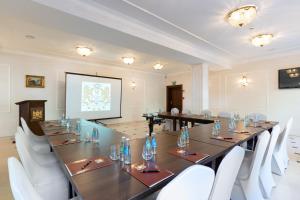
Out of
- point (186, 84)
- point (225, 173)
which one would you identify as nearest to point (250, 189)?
point (225, 173)

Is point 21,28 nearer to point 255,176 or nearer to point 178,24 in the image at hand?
point 178,24

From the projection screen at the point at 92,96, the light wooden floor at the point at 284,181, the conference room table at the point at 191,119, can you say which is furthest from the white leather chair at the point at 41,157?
the projection screen at the point at 92,96

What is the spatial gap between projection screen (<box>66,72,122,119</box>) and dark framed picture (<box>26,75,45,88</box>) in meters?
0.81

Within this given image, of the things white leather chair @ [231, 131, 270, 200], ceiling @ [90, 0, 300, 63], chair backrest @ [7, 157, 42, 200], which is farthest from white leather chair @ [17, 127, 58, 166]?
ceiling @ [90, 0, 300, 63]

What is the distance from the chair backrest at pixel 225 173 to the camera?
976mm

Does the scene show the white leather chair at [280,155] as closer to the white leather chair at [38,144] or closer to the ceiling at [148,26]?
the ceiling at [148,26]

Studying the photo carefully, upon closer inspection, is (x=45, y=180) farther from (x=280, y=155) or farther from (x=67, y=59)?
(x=67, y=59)

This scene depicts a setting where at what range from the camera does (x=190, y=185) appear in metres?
0.76

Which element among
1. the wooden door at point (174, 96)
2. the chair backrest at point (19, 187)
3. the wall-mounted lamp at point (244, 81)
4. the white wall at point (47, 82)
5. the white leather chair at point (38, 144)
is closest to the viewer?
the chair backrest at point (19, 187)

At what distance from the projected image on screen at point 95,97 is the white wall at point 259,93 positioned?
15.9 feet

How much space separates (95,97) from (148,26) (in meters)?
4.31

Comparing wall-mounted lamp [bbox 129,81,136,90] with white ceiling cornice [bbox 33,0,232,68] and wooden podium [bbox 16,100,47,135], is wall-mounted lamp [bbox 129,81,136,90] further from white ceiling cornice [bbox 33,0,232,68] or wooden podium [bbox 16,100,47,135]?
wooden podium [bbox 16,100,47,135]

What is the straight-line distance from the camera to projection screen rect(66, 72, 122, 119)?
19.7 feet

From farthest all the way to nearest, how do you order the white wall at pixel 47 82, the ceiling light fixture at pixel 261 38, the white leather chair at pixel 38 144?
1. the white wall at pixel 47 82
2. the ceiling light fixture at pixel 261 38
3. the white leather chair at pixel 38 144
